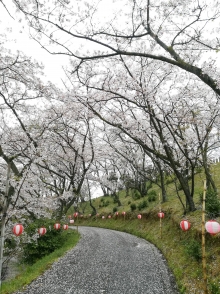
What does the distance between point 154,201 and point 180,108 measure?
11.6 m

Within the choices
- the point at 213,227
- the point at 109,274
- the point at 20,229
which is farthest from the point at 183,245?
the point at 20,229

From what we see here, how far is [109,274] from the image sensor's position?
9430 millimetres

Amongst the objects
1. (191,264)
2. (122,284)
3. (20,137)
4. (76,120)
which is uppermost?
(76,120)

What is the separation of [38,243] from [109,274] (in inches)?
265

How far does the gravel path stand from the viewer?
7943 mm

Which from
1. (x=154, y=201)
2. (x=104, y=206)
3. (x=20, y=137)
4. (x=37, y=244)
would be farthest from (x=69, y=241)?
(x=104, y=206)

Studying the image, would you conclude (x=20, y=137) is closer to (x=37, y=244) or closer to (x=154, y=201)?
(x=37, y=244)

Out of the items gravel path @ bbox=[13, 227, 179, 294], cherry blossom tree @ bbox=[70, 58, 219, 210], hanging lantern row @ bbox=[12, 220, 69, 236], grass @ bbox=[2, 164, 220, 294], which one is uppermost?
cherry blossom tree @ bbox=[70, 58, 219, 210]

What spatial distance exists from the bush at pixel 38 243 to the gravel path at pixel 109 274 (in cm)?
212

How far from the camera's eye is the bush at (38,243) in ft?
45.8

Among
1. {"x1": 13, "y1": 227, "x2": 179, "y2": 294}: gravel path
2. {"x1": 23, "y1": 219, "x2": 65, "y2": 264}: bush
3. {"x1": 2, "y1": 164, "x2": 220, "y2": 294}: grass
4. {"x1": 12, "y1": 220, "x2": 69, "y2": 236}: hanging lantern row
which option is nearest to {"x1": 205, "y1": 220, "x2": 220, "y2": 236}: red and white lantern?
{"x1": 2, "y1": 164, "x2": 220, "y2": 294}: grass

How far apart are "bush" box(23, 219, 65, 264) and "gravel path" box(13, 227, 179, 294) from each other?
6.96 ft

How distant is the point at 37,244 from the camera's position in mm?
14344

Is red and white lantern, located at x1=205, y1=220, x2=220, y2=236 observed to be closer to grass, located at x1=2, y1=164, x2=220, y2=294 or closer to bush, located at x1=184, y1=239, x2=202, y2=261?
grass, located at x1=2, y1=164, x2=220, y2=294
